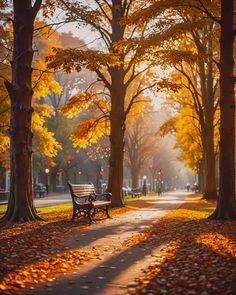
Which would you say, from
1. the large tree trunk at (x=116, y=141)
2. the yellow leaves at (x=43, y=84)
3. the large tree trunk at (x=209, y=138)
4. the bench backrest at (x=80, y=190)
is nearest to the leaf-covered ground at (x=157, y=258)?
the bench backrest at (x=80, y=190)

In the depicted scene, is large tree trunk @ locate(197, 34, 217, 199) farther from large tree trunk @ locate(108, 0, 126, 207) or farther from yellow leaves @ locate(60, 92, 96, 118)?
yellow leaves @ locate(60, 92, 96, 118)

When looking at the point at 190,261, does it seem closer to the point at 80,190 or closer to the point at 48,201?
the point at 80,190

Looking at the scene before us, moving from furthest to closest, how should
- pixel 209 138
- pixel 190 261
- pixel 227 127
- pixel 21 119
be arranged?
pixel 209 138, pixel 21 119, pixel 227 127, pixel 190 261

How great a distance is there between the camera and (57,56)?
43.6 feet

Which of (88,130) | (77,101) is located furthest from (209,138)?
(77,101)

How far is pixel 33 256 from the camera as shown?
733cm

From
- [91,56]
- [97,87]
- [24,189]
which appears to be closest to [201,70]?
[97,87]

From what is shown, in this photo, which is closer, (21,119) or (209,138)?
(21,119)

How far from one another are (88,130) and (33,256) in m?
14.8

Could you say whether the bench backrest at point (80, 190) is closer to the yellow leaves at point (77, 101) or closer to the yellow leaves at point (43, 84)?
the yellow leaves at point (77, 101)

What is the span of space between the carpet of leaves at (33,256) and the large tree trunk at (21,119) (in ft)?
5.16

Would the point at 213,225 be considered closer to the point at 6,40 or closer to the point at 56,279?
the point at 56,279

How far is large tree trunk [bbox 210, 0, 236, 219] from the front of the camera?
40.9ft

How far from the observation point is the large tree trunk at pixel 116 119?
20.8 m
